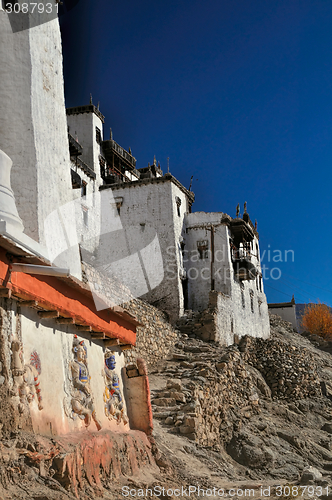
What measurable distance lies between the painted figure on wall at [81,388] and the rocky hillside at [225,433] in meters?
0.72

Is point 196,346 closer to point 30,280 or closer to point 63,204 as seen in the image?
point 63,204

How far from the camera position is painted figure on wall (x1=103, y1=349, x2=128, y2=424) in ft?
23.8

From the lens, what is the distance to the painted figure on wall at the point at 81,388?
19.8ft

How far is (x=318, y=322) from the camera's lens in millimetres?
45938

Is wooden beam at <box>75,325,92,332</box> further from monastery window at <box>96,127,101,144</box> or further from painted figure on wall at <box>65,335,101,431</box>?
monastery window at <box>96,127,101,144</box>

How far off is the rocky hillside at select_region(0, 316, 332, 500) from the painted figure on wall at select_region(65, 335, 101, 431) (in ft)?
2.36

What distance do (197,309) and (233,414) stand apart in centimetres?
940

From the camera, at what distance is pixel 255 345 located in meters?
21.7

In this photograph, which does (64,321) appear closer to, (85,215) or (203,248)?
(85,215)

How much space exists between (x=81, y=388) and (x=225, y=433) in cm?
787

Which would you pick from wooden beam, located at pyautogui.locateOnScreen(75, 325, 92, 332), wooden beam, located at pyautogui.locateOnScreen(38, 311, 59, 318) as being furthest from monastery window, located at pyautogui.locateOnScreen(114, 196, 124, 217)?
wooden beam, located at pyautogui.locateOnScreen(38, 311, 59, 318)

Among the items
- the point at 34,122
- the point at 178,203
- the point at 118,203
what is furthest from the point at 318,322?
the point at 34,122

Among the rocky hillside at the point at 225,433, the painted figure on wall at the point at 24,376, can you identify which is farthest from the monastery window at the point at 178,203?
the painted figure on wall at the point at 24,376

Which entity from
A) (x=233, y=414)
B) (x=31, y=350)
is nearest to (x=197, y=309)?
(x=233, y=414)
